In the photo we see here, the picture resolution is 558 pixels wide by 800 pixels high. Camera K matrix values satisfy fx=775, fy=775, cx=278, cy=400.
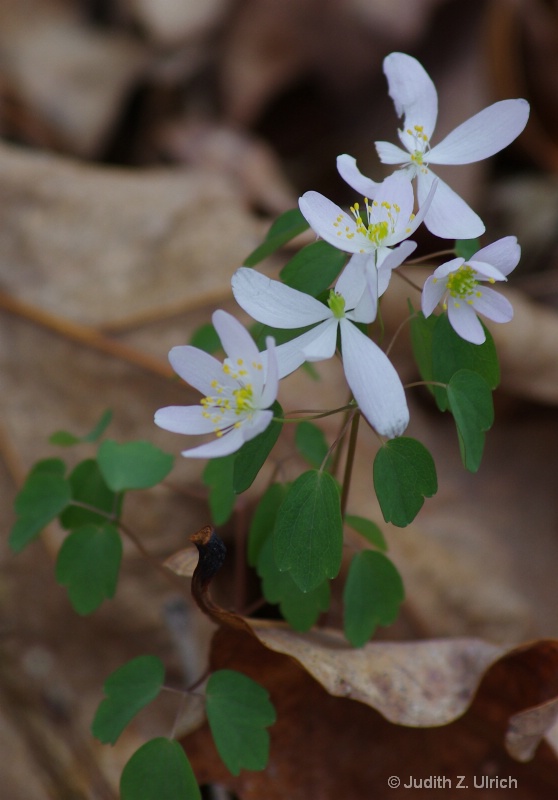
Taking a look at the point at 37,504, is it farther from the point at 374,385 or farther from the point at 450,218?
the point at 450,218

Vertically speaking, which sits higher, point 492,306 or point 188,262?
point 492,306

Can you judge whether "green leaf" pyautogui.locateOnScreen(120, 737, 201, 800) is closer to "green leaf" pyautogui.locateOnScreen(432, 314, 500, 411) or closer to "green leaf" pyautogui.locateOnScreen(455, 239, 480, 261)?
"green leaf" pyautogui.locateOnScreen(432, 314, 500, 411)

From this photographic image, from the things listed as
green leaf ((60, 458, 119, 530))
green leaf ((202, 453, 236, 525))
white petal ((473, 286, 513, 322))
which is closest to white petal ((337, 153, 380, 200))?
white petal ((473, 286, 513, 322))

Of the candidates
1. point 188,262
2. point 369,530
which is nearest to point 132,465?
point 369,530

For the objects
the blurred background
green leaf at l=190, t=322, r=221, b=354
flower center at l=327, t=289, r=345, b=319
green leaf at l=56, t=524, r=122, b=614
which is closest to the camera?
flower center at l=327, t=289, r=345, b=319

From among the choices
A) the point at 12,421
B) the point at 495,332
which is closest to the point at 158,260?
the point at 12,421
